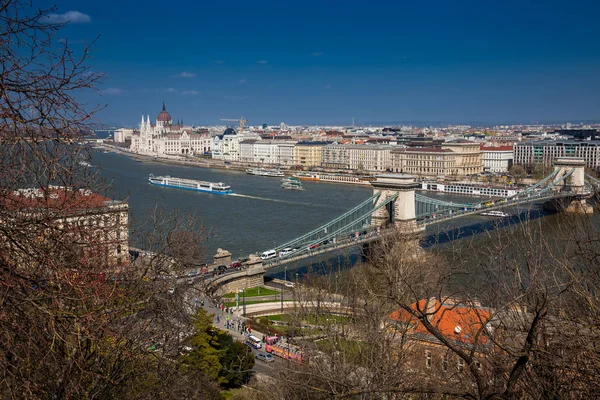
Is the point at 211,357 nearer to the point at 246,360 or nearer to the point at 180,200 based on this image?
the point at 246,360

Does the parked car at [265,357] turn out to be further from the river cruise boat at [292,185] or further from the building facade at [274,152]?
the building facade at [274,152]

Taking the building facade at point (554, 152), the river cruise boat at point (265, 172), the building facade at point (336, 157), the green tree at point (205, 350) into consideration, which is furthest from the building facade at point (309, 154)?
the green tree at point (205, 350)

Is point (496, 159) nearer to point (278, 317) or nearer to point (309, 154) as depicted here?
point (309, 154)

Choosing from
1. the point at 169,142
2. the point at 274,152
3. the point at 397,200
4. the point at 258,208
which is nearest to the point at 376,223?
the point at 397,200

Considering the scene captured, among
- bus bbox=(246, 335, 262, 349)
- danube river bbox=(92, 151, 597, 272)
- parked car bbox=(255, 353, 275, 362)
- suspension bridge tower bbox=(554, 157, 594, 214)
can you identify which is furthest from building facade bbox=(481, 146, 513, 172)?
parked car bbox=(255, 353, 275, 362)

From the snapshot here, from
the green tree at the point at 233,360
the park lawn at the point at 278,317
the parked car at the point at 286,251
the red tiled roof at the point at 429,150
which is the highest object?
the red tiled roof at the point at 429,150

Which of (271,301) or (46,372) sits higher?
(46,372)

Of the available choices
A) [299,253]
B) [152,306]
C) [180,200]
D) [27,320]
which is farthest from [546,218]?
[27,320]
